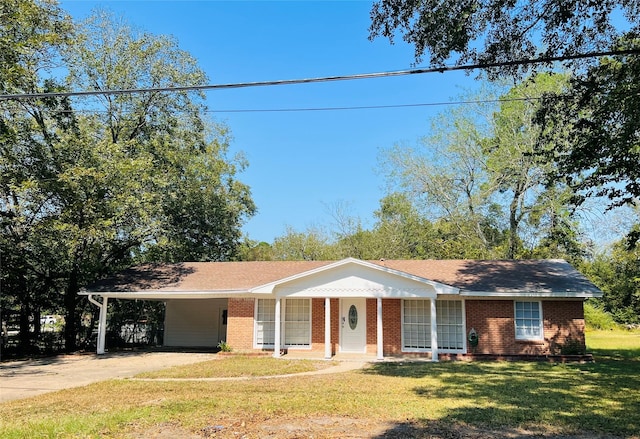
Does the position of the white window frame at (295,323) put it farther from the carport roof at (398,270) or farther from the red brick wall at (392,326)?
the red brick wall at (392,326)

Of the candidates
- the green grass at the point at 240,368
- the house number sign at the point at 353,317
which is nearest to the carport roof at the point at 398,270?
the house number sign at the point at 353,317

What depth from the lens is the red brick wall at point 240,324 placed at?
1938 cm

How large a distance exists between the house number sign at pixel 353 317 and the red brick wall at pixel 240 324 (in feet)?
13.0

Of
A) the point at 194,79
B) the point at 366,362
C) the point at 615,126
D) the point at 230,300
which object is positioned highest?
the point at 194,79

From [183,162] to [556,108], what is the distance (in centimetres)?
1827

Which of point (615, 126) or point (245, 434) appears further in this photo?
point (615, 126)

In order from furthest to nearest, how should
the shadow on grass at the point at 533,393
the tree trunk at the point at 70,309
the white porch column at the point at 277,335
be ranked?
1. the tree trunk at the point at 70,309
2. the white porch column at the point at 277,335
3. the shadow on grass at the point at 533,393

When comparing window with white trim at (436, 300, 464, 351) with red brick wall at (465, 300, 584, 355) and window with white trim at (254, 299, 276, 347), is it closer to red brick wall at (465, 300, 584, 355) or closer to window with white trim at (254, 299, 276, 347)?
red brick wall at (465, 300, 584, 355)

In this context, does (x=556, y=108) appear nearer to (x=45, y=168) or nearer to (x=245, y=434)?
(x=245, y=434)

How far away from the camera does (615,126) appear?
1312 centimetres

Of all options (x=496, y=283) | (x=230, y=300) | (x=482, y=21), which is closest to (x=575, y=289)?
(x=496, y=283)

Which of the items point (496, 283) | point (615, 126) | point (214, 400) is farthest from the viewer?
point (496, 283)

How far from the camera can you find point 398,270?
1819 cm

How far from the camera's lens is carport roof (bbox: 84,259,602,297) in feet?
57.9
